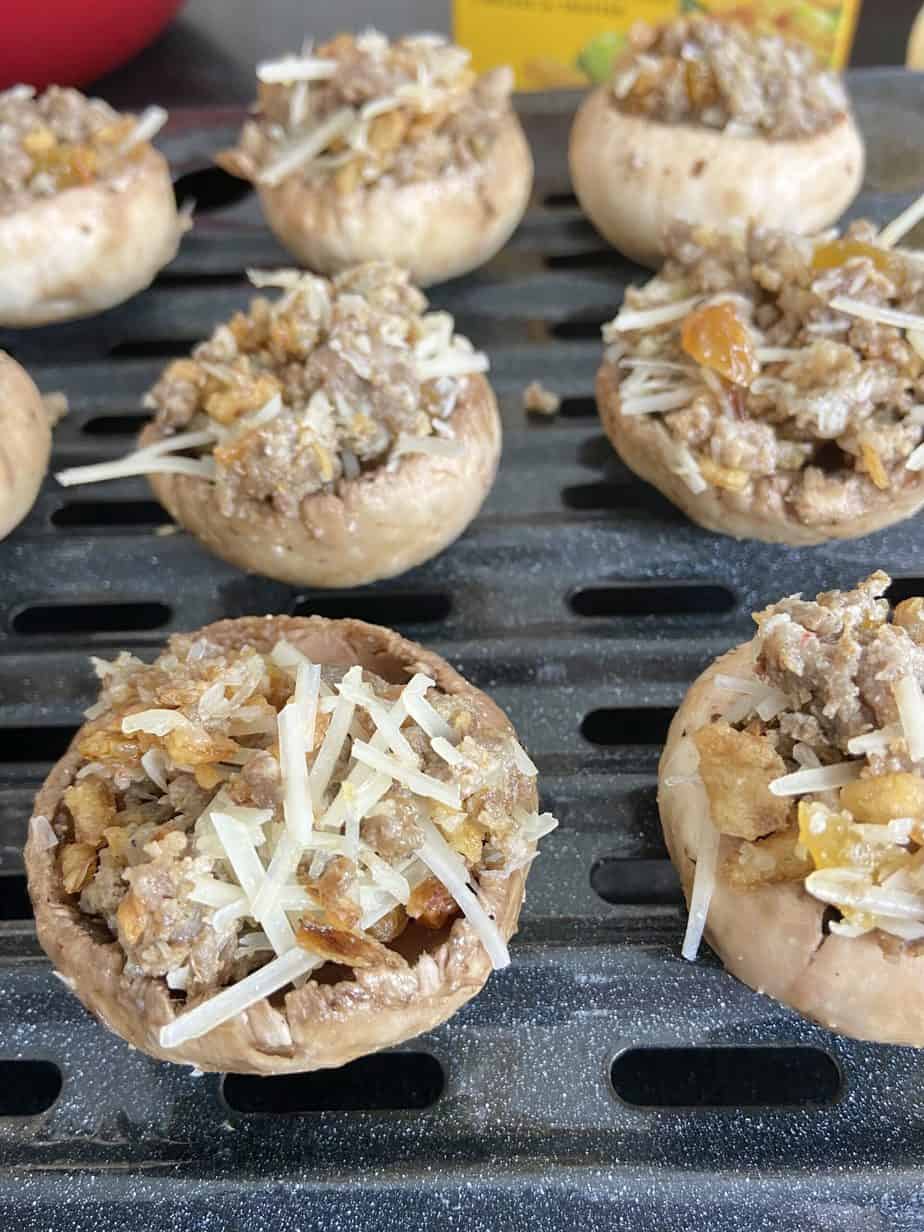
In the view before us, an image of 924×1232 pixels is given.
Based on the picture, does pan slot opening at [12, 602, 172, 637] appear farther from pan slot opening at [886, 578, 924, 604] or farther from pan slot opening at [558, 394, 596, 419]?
pan slot opening at [886, 578, 924, 604]

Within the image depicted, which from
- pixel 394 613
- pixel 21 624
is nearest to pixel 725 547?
pixel 394 613

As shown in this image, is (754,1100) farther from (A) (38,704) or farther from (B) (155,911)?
(A) (38,704)

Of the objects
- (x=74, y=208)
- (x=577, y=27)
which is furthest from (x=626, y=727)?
(x=577, y=27)

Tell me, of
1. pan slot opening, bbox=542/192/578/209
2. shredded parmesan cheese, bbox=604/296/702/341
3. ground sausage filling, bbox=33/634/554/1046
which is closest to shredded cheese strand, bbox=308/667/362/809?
ground sausage filling, bbox=33/634/554/1046

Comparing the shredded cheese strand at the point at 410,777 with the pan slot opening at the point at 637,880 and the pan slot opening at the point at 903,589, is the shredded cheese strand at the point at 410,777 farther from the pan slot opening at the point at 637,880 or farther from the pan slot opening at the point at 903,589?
the pan slot opening at the point at 903,589

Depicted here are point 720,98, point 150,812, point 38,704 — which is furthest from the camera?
point 720,98

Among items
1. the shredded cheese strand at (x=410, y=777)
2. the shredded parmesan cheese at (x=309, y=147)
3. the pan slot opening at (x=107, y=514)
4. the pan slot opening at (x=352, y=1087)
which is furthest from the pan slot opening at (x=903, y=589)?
the shredded parmesan cheese at (x=309, y=147)
